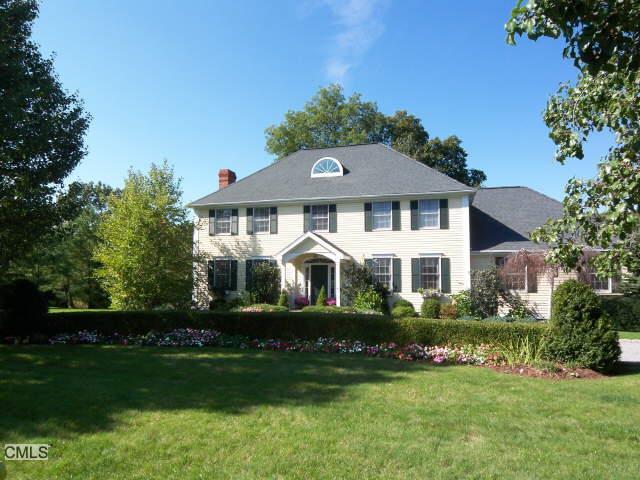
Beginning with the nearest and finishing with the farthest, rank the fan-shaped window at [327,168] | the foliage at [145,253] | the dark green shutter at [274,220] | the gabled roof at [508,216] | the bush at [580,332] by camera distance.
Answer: the bush at [580,332] < the foliage at [145,253] < the gabled roof at [508,216] < the dark green shutter at [274,220] < the fan-shaped window at [327,168]

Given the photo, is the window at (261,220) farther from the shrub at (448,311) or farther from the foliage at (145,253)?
the shrub at (448,311)

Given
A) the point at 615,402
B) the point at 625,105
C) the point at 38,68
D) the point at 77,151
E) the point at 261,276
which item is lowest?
the point at 615,402

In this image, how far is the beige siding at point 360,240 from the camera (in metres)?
20.1

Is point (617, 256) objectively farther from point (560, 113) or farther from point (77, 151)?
point (77, 151)

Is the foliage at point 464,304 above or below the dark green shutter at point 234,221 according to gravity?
below

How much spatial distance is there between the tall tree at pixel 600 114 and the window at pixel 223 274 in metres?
19.2

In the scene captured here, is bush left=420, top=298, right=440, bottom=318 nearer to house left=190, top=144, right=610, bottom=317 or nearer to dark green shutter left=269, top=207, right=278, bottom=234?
house left=190, top=144, right=610, bottom=317

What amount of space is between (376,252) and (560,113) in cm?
1596

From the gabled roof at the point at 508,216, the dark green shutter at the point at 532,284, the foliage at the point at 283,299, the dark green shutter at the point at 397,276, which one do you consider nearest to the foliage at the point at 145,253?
the foliage at the point at 283,299

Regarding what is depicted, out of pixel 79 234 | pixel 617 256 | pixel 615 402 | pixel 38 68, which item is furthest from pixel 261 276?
pixel 617 256

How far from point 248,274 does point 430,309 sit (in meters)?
9.02

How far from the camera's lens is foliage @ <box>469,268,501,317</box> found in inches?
749

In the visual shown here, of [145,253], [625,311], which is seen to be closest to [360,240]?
[145,253]

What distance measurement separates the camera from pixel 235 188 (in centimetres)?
2448
